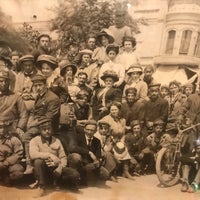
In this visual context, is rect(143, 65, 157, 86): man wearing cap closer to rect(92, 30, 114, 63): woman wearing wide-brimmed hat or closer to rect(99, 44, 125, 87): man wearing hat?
rect(99, 44, 125, 87): man wearing hat

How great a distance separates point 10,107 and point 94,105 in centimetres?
78

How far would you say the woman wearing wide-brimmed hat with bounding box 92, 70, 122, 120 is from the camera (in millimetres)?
3643

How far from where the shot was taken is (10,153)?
11.9ft

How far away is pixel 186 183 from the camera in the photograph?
141 inches

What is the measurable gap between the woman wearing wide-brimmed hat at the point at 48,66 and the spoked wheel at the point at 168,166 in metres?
1.21

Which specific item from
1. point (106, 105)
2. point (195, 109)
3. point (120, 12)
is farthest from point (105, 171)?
point (120, 12)

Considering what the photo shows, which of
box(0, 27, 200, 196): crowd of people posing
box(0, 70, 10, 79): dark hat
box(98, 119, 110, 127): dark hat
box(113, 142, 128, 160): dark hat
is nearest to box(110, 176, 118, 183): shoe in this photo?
box(0, 27, 200, 196): crowd of people posing

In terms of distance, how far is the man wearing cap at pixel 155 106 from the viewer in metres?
3.60

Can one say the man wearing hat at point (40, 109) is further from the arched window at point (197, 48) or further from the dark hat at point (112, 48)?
the arched window at point (197, 48)

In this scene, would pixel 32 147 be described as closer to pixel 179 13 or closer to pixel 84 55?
pixel 84 55

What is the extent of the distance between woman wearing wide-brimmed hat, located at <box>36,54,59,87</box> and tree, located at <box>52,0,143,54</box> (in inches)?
6.1

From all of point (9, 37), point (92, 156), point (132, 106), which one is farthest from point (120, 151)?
point (9, 37)

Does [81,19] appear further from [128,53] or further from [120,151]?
[120,151]

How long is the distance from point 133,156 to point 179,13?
137 cm
